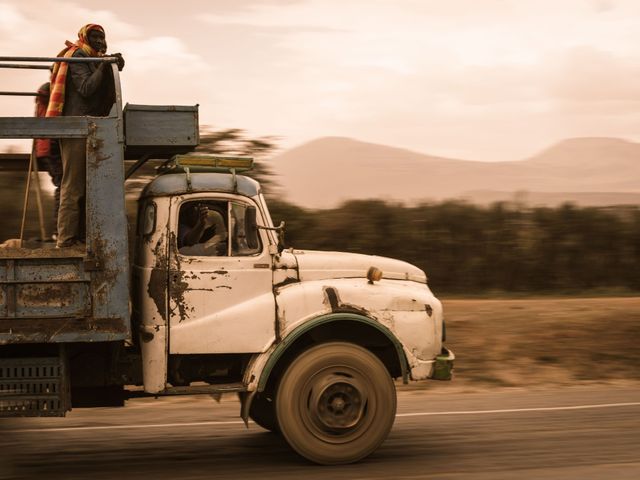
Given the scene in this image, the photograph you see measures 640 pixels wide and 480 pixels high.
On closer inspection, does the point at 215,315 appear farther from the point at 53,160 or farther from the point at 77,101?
the point at 77,101

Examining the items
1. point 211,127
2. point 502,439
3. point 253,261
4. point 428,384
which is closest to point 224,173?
point 253,261

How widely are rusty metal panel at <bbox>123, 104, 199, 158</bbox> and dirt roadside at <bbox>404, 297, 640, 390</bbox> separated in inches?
229

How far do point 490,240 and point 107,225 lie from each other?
12.3 m

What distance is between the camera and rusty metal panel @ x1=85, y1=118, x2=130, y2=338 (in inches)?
285

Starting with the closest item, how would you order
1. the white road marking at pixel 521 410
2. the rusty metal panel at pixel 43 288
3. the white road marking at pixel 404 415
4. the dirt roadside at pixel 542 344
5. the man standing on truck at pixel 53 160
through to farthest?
the rusty metal panel at pixel 43 288, the man standing on truck at pixel 53 160, the white road marking at pixel 404 415, the white road marking at pixel 521 410, the dirt roadside at pixel 542 344

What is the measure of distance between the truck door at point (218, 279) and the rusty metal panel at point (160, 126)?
0.48 metres

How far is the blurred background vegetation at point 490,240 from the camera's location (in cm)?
1759

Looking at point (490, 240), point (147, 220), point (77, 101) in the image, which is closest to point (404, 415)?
point (147, 220)

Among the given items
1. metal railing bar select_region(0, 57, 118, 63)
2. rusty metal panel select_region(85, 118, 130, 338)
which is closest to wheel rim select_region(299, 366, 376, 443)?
rusty metal panel select_region(85, 118, 130, 338)

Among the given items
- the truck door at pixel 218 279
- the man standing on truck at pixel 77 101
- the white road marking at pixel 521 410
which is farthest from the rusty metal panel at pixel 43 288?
the white road marking at pixel 521 410

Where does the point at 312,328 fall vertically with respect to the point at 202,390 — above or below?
above

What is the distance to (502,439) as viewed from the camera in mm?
8836

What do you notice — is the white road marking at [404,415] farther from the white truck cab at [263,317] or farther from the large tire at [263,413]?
the white truck cab at [263,317]

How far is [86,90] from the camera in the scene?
25.5ft
